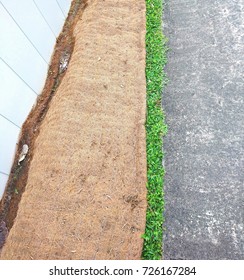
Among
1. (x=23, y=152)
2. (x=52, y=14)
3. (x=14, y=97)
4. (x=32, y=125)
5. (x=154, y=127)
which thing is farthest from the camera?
(x=52, y=14)

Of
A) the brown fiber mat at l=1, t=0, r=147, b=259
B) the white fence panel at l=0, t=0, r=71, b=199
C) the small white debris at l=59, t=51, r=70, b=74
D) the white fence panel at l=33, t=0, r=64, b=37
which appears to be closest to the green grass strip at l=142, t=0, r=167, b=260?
the brown fiber mat at l=1, t=0, r=147, b=259

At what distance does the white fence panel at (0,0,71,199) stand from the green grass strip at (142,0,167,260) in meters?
1.54

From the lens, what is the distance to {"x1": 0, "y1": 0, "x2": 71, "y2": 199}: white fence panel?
3.82 meters

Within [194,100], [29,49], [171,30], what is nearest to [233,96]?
[194,100]

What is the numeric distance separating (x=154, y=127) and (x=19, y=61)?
1.90 metres

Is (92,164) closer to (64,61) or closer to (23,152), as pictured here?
(23,152)

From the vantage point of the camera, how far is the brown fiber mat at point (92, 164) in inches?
138

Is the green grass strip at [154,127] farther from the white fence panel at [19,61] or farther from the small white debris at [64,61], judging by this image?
the white fence panel at [19,61]

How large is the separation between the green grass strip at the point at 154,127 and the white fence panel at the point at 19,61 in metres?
1.54

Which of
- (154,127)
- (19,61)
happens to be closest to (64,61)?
(19,61)

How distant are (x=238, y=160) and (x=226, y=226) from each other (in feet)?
2.60

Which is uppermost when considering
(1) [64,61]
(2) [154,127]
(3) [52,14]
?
(3) [52,14]

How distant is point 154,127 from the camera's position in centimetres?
414

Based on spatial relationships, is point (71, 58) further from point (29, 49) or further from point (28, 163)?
point (28, 163)
